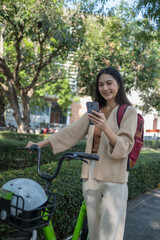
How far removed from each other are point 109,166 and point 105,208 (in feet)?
0.99

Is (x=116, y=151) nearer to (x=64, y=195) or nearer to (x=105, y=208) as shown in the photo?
(x=105, y=208)

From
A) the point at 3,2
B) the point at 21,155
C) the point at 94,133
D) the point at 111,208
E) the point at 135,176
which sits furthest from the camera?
the point at 3,2

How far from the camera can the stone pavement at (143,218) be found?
3757 millimetres

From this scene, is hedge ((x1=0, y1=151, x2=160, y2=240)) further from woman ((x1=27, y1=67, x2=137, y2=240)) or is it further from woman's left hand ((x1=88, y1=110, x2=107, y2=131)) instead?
woman's left hand ((x1=88, y1=110, x2=107, y2=131))

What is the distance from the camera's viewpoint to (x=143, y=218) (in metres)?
4.43

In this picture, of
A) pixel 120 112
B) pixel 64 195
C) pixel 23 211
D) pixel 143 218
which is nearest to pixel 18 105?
pixel 143 218

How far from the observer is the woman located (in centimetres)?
190

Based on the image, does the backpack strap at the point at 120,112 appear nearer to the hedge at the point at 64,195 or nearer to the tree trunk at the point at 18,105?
the hedge at the point at 64,195

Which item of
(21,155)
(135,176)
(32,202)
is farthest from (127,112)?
(21,155)

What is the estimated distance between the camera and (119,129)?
2.01 meters

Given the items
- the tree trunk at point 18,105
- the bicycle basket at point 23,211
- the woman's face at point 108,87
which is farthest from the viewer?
the tree trunk at point 18,105

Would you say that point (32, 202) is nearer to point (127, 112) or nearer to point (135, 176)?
point (127, 112)

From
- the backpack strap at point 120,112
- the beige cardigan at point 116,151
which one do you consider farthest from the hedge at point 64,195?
the backpack strap at point 120,112

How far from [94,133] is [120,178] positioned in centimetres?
41
